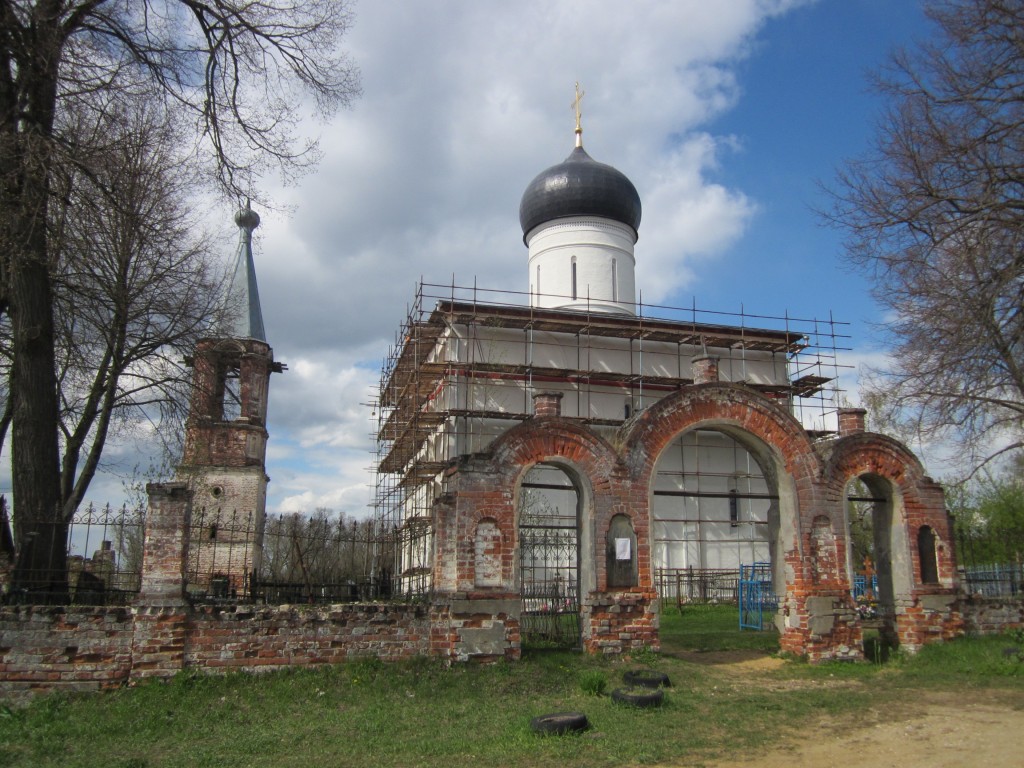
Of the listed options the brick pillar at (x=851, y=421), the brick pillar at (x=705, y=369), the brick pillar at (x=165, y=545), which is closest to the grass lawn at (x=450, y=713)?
the brick pillar at (x=165, y=545)

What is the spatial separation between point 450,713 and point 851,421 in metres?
8.47

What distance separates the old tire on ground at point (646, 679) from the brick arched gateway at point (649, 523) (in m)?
1.22

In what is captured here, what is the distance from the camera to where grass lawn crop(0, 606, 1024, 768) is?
24.3 feet

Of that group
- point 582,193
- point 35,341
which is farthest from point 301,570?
point 582,193

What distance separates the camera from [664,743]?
7797mm

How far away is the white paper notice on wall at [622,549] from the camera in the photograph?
11.9 meters

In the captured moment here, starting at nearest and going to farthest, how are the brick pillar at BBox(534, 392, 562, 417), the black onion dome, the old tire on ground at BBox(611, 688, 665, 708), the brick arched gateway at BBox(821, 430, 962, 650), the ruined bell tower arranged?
the old tire on ground at BBox(611, 688, 665, 708), the brick pillar at BBox(534, 392, 562, 417), the brick arched gateway at BBox(821, 430, 962, 650), the ruined bell tower, the black onion dome

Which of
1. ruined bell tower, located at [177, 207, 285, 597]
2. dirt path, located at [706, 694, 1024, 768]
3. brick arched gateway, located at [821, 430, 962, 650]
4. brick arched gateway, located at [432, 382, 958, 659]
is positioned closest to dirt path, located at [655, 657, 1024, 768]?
dirt path, located at [706, 694, 1024, 768]

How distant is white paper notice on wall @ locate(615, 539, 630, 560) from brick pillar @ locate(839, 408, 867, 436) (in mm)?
4496

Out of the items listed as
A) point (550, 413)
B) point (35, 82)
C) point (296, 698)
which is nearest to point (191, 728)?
point (296, 698)

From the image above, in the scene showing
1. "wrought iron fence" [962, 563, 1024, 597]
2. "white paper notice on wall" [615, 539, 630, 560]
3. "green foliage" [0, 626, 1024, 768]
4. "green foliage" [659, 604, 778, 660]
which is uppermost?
"white paper notice on wall" [615, 539, 630, 560]

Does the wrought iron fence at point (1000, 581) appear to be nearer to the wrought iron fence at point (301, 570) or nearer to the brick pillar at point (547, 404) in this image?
the brick pillar at point (547, 404)

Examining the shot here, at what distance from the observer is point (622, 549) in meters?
11.9

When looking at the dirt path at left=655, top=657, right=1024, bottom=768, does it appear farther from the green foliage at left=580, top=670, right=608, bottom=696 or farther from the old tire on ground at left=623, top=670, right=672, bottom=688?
the green foliage at left=580, top=670, right=608, bottom=696
